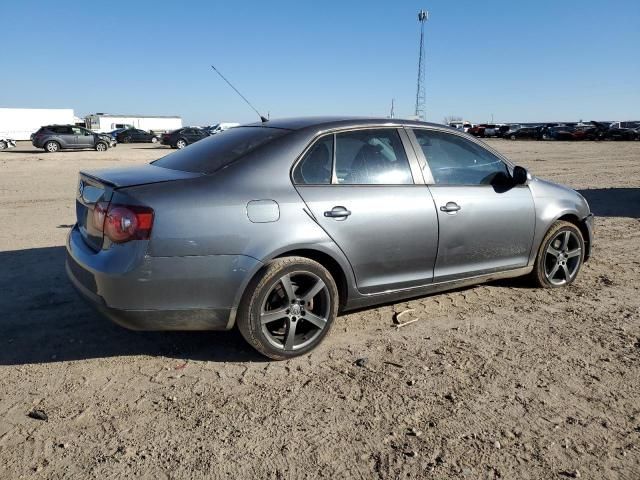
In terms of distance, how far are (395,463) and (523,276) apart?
3107 mm

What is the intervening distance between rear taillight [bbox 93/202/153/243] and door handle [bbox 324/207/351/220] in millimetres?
1145

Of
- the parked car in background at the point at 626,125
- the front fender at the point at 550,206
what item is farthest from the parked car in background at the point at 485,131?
the front fender at the point at 550,206

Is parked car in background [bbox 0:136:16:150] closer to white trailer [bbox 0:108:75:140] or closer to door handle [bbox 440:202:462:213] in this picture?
white trailer [bbox 0:108:75:140]

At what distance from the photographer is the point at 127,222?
10.1ft

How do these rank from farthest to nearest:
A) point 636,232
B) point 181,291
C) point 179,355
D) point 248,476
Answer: point 636,232 → point 179,355 → point 181,291 → point 248,476

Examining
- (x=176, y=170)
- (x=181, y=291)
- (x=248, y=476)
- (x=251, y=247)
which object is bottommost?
(x=248, y=476)

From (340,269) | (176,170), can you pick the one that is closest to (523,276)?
(340,269)

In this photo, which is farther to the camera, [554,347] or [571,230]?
[571,230]

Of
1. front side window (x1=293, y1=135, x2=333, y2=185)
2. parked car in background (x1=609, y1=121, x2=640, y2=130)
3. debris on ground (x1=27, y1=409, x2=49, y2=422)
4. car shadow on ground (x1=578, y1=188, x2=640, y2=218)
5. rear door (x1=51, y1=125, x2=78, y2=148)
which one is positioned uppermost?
parked car in background (x1=609, y1=121, x2=640, y2=130)

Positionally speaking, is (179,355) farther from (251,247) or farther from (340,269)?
(340,269)

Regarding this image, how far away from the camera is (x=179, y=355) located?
12.0ft

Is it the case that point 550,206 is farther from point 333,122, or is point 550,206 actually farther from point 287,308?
point 287,308

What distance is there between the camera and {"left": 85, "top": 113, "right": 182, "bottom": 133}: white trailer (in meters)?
68.0

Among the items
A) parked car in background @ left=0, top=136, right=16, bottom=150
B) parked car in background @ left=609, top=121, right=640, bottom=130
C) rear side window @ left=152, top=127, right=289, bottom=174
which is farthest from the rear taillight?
parked car in background @ left=609, top=121, right=640, bottom=130
